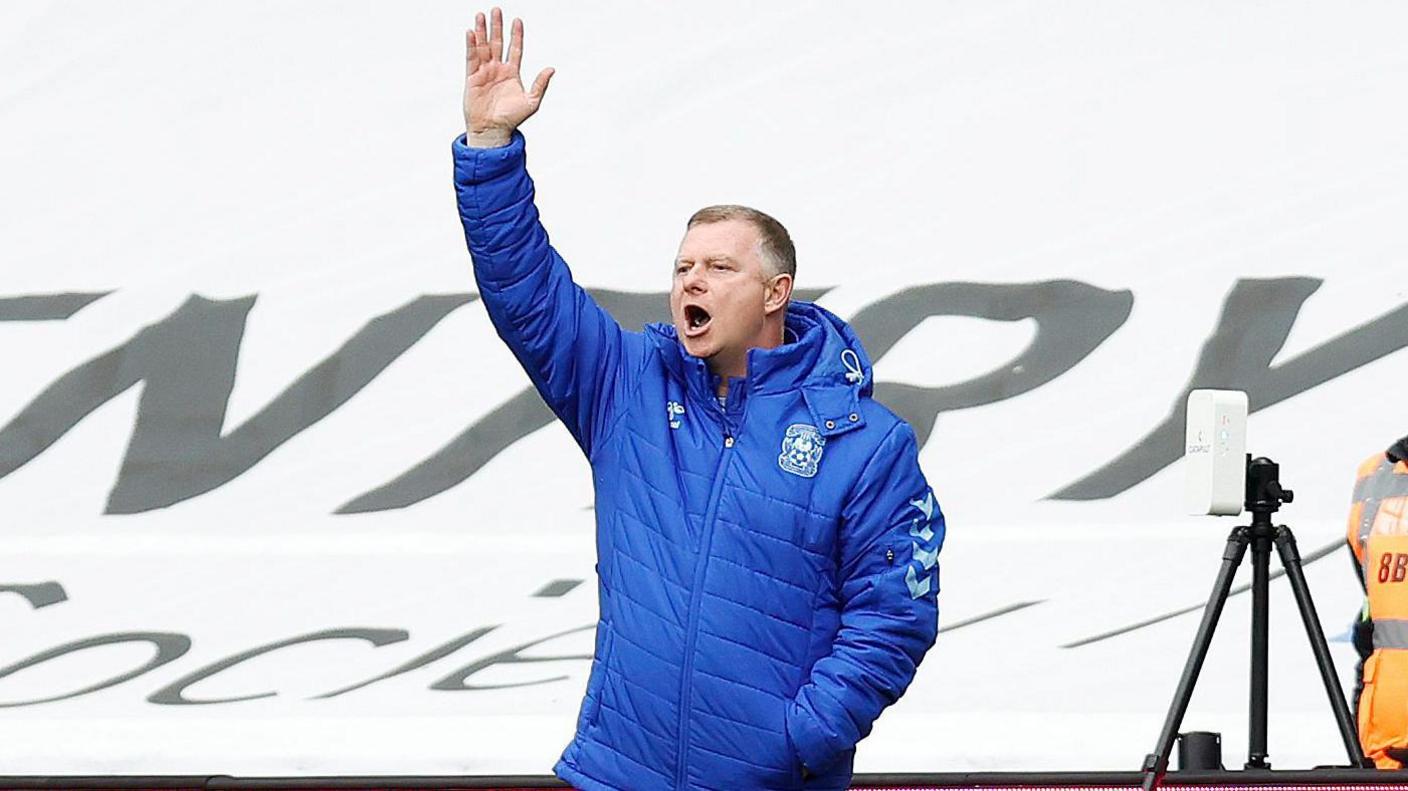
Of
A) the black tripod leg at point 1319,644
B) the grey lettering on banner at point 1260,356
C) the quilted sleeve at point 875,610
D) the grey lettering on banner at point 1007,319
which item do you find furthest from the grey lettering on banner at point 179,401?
the quilted sleeve at point 875,610

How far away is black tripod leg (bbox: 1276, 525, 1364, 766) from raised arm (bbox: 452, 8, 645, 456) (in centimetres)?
143

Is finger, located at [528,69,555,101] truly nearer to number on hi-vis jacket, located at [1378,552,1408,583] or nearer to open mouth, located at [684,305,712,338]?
open mouth, located at [684,305,712,338]

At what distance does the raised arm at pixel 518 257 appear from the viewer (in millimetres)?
2154

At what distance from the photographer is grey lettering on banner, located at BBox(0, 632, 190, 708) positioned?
12.4ft

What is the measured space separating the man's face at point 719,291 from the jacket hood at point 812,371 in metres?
0.03

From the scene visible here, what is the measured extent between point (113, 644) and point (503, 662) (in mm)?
697

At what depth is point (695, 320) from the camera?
7.22ft

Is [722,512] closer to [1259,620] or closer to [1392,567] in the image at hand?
[1392,567]

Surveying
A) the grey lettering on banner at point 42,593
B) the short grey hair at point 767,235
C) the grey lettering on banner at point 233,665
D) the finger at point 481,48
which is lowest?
the grey lettering on banner at point 233,665

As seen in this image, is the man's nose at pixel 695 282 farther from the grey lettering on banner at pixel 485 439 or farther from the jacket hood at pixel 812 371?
the grey lettering on banner at pixel 485 439

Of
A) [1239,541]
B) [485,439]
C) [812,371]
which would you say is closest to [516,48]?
[812,371]

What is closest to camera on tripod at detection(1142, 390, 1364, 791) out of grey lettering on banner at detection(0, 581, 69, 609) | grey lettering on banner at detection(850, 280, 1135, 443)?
grey lettering on banner at detection(850, 280, 1135, 443)

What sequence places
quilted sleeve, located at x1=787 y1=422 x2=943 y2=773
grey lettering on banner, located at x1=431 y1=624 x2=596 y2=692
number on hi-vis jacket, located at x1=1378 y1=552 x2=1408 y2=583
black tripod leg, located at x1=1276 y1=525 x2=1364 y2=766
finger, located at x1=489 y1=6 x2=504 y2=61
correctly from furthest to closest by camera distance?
grey lettering on banner, located at x1=431 y1=624 x2=596 y2=692 → black tripod leg, located at x1=1276 y1=525 x2=1364 y2=766 → number on hi-vis jacket, located at x1=1378 y1=552 x2=1408 y2=583 → finger, located at x1=489 y1=6 x2=504 y2=61 → quilted sleeve, located at x1=787 y1=422 x2=943 y2=773

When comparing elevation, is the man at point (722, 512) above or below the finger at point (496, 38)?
below
